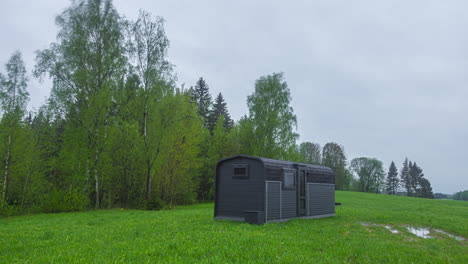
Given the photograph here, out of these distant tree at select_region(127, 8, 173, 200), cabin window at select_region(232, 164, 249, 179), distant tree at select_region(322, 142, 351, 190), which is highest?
distant tree at select_region(127, 8, 173, 200)

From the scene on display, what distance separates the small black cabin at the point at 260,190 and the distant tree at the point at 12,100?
14.2m

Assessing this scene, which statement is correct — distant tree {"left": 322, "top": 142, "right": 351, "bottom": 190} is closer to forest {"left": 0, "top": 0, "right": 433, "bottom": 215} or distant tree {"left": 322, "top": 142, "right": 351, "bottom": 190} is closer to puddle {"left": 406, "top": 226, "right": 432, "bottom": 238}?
forest {"left": 0, "top": 0, "right": 433, "bottom": 215}

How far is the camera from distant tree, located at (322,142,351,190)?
6322 centimetres

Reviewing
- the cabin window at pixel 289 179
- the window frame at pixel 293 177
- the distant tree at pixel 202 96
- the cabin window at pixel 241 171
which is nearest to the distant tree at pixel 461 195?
the distant tree at pixel 202 96

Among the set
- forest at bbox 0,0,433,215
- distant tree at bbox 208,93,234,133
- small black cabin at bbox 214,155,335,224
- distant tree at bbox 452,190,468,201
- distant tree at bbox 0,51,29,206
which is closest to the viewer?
small black cabin at bbox 214,155,335,224

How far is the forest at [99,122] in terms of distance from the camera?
66.4ft

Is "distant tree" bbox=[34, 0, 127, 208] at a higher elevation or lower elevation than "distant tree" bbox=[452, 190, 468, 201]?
higher

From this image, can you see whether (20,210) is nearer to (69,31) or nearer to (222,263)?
(69,31)

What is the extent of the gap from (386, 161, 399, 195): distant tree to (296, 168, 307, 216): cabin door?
75144 millimetres

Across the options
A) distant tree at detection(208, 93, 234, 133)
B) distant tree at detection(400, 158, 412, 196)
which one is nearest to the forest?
distant tree at detection(208, 93, 234, 133)

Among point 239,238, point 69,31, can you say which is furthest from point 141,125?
point 239,238

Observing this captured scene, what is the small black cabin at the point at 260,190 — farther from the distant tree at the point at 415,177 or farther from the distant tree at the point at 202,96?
the distant tree at the point at 415,177

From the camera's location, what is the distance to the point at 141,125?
963 inches

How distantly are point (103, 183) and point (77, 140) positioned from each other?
17.2 feet
